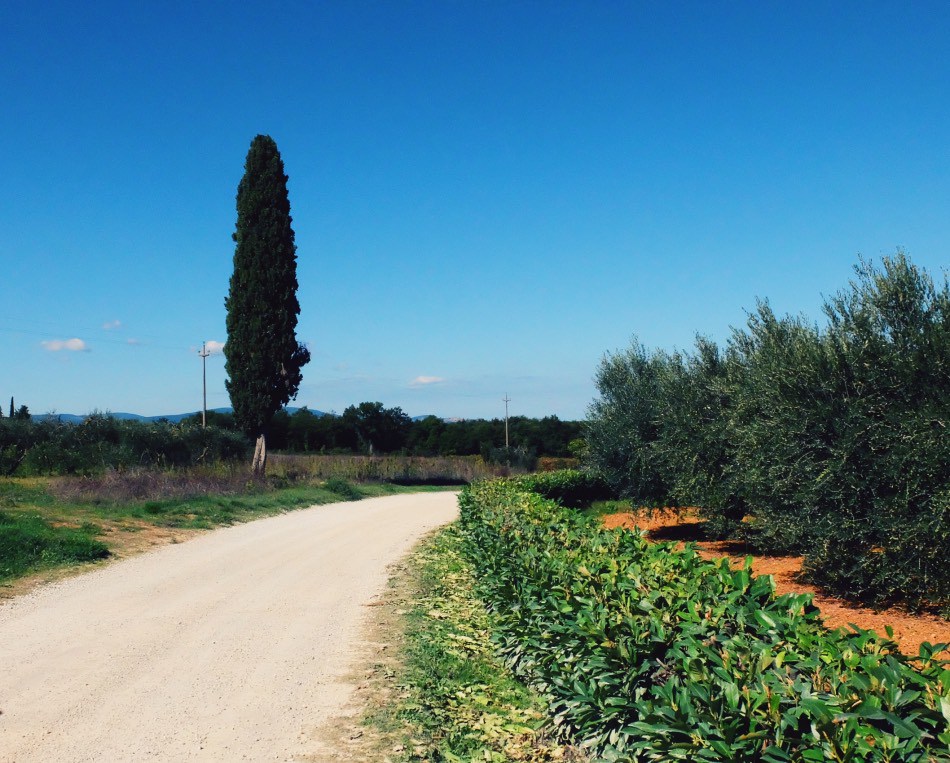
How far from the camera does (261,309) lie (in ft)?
106

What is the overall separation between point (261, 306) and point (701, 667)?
1214 inches

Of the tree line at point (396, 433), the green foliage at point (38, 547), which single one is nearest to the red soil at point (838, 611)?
the green foliage at point (38, 547)

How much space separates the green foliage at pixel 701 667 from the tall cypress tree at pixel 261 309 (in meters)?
27.7

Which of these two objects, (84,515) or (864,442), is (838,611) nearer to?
(864,442)

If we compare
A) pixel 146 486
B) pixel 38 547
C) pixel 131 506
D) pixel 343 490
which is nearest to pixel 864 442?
pixel 38 547

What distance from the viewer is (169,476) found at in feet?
79.3

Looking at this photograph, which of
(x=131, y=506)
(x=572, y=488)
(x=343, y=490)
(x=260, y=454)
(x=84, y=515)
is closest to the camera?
(x=84, y=515)

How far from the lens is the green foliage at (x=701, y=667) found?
101 inches

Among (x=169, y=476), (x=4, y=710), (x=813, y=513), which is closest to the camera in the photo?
(x=4, y=710)

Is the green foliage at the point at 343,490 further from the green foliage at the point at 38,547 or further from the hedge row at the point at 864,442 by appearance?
the hedge row at the point at 864,442

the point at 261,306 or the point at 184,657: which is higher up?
the point at 261,306

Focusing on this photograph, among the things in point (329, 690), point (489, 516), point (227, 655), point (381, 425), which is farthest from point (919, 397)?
point (381, 425)

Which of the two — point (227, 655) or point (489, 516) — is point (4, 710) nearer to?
point (227, 655)

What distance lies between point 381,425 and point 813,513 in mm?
50168
